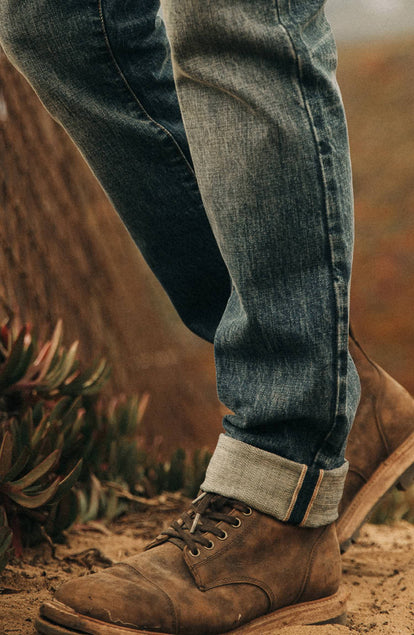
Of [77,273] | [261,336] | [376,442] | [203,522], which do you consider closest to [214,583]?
[203,522]

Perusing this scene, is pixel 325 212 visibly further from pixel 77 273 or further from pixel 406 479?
pixel 77 273

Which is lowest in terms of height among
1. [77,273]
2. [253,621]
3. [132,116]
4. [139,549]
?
[139,549]

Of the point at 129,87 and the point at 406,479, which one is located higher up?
the point at 129,87

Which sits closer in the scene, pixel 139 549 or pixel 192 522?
pixel 192 522

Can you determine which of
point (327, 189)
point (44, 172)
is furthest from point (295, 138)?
point (44, 172)

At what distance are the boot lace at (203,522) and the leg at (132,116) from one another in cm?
31

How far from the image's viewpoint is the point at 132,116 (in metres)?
1.06

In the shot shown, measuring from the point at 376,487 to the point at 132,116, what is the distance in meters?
0.78

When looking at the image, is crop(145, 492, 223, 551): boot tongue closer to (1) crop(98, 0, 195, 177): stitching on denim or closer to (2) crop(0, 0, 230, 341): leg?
(2) crop(0, 0, 230, 341): leg

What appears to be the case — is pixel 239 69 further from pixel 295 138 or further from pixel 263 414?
pixel 263 414

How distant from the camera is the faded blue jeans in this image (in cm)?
81

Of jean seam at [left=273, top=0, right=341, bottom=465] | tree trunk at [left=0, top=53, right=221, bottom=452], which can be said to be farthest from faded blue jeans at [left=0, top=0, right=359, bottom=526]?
tree trunk at [left=0, top=53, right=221, bottom=452]

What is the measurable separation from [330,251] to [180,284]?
1.18ft

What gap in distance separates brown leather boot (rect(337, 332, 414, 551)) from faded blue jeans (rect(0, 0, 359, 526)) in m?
0.24
